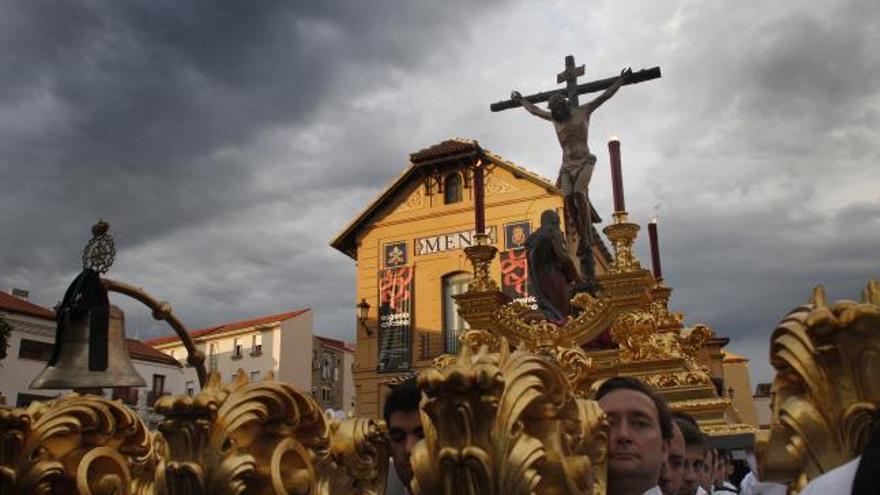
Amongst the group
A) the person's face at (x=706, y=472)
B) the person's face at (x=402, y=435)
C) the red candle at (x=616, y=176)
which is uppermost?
the red candle at (x=616, y=176)

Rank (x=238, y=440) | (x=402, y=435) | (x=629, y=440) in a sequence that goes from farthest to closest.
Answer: (x=402, y=435) < (x=629, y=440) < (x=238, y=440)

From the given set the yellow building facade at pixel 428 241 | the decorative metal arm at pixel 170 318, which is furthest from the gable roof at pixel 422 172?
the decorative metal arm at pixel 170 318

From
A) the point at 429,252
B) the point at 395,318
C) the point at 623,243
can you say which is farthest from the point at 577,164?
the point at 429,252

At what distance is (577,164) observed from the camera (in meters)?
5.21

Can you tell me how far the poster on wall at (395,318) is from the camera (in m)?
16.8

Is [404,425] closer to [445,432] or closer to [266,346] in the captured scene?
[445,432]

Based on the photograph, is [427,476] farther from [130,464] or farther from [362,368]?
[362,368]

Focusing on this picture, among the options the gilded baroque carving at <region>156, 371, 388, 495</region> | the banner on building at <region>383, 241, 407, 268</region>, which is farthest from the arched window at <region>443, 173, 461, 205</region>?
the gilded baroque carving at <region>156, 371, 388, 495</region>

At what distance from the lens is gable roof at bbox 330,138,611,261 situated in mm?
17328

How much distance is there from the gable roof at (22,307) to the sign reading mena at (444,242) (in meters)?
11.0

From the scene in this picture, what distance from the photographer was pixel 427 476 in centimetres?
101

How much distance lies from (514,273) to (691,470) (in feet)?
46.6

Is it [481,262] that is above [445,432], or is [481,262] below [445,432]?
above

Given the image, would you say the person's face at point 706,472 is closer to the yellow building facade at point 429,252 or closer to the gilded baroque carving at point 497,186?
the yellow building facade at point 429,252
